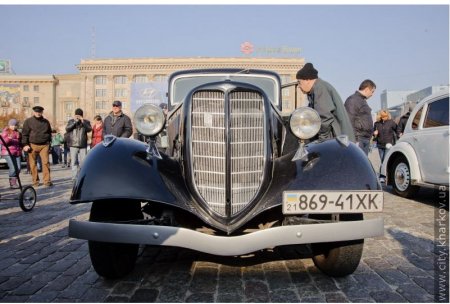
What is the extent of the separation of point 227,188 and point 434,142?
4.51 metres

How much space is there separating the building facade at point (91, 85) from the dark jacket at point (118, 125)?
66330 millimetres

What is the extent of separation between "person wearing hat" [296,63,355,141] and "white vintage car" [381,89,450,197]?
6.60ft

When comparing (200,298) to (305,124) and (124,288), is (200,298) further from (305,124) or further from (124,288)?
(305,124)

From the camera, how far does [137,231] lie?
238 centimetres

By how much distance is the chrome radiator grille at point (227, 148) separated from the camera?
275cm

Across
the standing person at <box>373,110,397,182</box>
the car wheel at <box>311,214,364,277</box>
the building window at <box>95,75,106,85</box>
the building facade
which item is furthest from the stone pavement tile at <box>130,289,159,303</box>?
the building window at <box>95,75,106,85</box>

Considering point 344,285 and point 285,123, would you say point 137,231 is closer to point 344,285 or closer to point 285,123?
point 344,285

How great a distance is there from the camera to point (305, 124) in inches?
119

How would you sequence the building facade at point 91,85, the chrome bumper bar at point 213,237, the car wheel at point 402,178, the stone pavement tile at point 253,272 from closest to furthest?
the chrome bumper bar at point 213,237 < the stone pavement tile at point 253,272 < the car wheel at point 402,178 < the building facade at point 91,85

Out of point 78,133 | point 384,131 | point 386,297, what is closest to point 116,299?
point 386,297

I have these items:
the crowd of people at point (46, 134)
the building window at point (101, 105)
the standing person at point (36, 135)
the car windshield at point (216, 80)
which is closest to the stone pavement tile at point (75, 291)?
the car windshield at point (216, 80)

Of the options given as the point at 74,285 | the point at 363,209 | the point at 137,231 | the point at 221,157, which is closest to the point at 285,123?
the point at 221,157

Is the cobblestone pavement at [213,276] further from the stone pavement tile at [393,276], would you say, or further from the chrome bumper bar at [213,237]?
the chrome bumper bar at [213,237]

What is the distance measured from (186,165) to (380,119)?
25.3 feet
